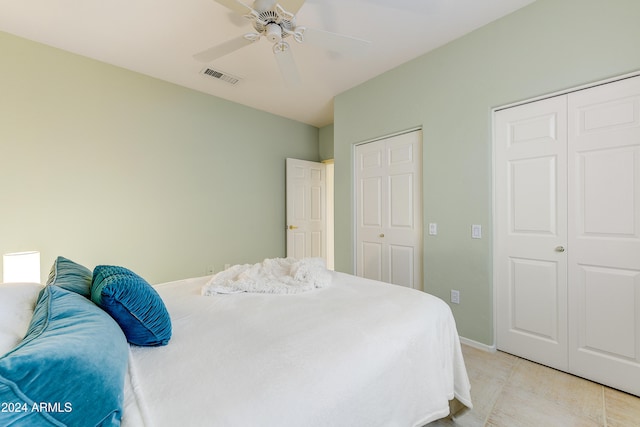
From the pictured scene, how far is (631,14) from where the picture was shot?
1724 mm

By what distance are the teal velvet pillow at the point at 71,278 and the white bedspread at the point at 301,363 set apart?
0.38m

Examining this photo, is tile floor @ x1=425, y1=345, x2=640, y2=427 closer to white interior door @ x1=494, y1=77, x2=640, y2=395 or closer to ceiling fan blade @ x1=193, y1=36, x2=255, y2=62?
white interior door @ x1=494, y1=77, x2=640, y2=395

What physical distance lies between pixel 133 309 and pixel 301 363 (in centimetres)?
64

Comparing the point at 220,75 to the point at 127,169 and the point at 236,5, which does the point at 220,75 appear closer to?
the point at 127,169

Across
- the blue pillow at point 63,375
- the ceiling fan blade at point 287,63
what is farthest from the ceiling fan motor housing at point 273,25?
the blue pillow at point 63,375

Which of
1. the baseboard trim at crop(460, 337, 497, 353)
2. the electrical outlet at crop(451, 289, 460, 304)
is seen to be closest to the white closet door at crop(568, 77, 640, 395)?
the baseboard trim at crop(460, 337, 497, 353)

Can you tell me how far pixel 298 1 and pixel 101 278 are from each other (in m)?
1.78

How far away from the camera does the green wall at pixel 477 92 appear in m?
1.85

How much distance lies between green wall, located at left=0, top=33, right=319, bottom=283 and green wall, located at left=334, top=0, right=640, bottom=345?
211cm

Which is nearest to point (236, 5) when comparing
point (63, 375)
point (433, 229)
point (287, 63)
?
point (287, 63)

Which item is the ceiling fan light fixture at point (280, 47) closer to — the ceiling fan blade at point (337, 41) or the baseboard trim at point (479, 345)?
the ceiling fan blade at point (337, 41)

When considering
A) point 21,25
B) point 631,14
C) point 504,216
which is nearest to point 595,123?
point 631,14

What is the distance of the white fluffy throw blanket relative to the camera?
169 cm

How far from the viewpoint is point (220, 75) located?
3.12 m
